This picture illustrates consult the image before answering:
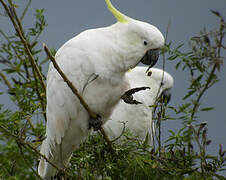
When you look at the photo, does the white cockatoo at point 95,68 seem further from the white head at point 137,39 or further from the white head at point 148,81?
the white head at point 148,81

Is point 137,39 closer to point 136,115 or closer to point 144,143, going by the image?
point 144,143

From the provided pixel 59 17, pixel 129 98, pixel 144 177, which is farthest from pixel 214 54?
pixel 59 17

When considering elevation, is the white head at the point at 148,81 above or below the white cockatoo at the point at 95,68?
below

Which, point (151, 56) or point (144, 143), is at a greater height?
point (151, 56)

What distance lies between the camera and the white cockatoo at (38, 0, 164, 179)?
1513mm

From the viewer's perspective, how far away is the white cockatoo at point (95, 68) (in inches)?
59.6

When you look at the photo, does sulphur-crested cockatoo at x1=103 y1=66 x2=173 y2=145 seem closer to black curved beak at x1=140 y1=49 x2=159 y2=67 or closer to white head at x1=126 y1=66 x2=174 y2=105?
white head at x1=126 y1=66 x2=174 y2=105

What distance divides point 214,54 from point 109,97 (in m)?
0.52

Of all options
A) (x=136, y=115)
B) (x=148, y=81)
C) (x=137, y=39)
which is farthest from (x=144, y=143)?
(x=148, y=81)

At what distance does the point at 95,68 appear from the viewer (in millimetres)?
1510

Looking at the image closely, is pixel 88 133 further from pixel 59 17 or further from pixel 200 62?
pixel 59 17

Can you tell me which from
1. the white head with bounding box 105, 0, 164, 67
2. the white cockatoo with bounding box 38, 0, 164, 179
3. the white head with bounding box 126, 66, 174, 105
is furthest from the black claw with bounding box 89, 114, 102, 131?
the white head with bounding box 126, 66, 174, 105

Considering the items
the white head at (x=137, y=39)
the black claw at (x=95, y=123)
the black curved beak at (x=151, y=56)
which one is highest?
the white head at (x=137, y=39)

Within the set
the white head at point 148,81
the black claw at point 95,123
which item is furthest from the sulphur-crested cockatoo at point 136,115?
the black claw at point 95,123
